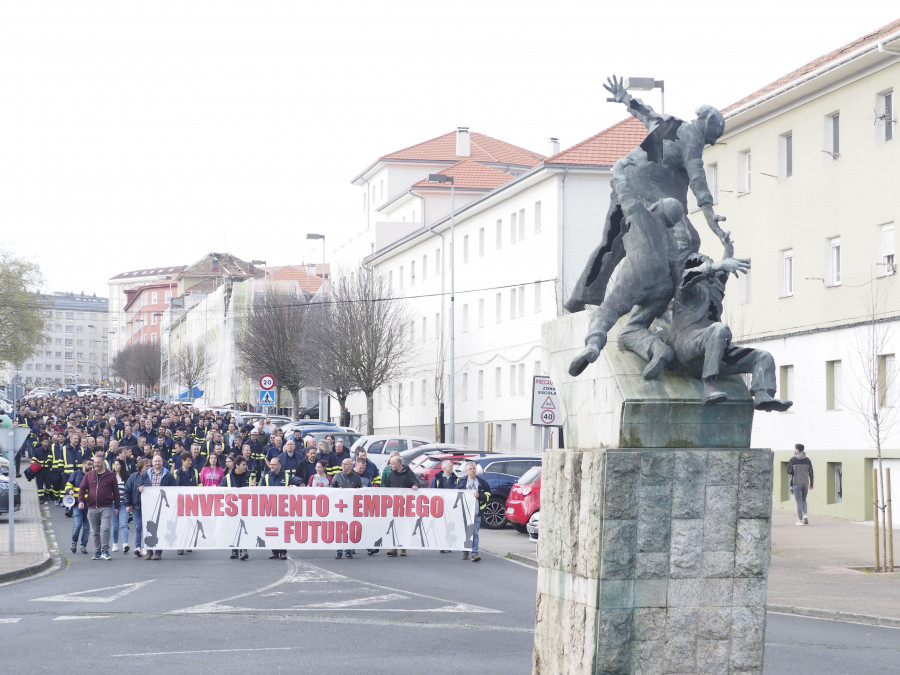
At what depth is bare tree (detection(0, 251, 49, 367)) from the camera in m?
95.3

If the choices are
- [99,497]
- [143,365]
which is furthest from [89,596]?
[143,365]

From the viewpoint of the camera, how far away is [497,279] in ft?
179

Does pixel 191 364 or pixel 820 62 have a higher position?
pixel 820 62

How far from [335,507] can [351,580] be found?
11.5 feet

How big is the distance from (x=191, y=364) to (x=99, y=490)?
8844 cm

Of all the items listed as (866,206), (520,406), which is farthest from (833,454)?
(520,406)

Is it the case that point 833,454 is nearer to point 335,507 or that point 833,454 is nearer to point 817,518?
point 817,518

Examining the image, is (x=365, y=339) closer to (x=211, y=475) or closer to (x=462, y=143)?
(x=462, y=143)

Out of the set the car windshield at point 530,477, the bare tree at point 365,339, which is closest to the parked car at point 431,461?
the car windshield at point 530,477

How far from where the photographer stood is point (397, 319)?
59.6 meters

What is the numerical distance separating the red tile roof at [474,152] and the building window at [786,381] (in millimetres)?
47376

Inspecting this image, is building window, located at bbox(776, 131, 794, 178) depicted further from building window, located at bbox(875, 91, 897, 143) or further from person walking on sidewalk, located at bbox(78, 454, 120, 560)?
person walking on sidewalk, located at bbox(78, 454, 120, 560)

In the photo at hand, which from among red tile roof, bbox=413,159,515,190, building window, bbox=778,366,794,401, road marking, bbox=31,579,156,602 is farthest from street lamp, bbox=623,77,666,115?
red tile roof, bbox=413,159,515,190

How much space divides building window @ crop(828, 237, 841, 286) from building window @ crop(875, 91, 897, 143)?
298 centimetres
